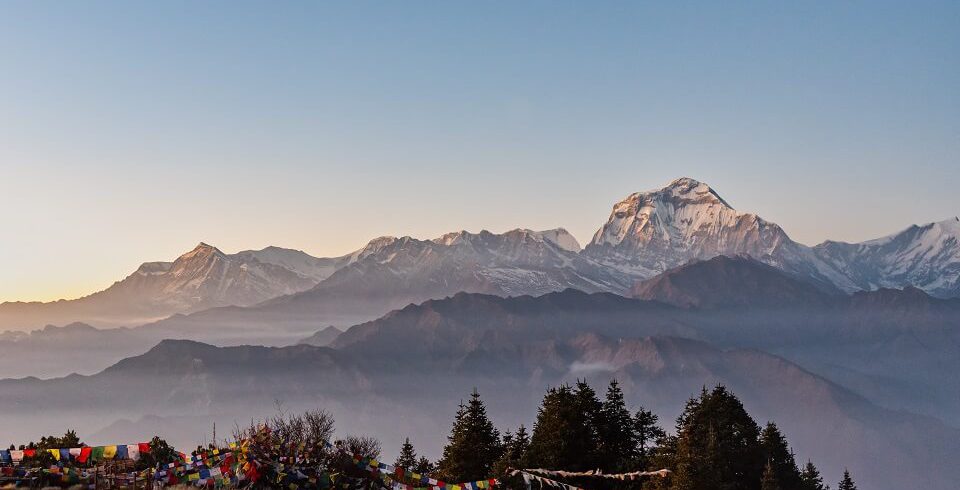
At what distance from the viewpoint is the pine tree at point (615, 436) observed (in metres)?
90.4

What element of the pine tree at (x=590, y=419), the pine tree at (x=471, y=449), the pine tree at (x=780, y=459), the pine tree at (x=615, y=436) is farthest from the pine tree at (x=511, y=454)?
the pine tree at (x=780, y=459)

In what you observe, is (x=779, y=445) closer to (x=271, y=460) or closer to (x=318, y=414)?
(x=318, y=414)

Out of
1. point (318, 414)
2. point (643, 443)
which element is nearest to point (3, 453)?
point (318, 414)

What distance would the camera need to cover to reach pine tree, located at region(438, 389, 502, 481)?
307 feet

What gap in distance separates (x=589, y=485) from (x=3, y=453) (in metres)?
41.3

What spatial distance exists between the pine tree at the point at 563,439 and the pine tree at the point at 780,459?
15992 mm

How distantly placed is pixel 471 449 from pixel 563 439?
1022cm

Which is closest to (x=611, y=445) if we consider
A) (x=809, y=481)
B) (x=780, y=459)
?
(x=780, y=459)

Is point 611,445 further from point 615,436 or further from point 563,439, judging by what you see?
point 563,439

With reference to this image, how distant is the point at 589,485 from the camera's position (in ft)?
268

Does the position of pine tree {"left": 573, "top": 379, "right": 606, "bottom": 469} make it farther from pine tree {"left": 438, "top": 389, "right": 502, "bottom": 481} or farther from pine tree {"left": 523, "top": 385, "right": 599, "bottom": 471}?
pine tree {"left": 438, "top": 389, "right": 502, "bottom": 481}

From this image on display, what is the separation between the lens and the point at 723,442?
88125mm

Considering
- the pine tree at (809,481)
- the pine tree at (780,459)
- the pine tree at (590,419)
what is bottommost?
the pine tree at (809,481)

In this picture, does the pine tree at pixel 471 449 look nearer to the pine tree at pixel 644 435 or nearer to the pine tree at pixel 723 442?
the pine tree at pixel 644 435
